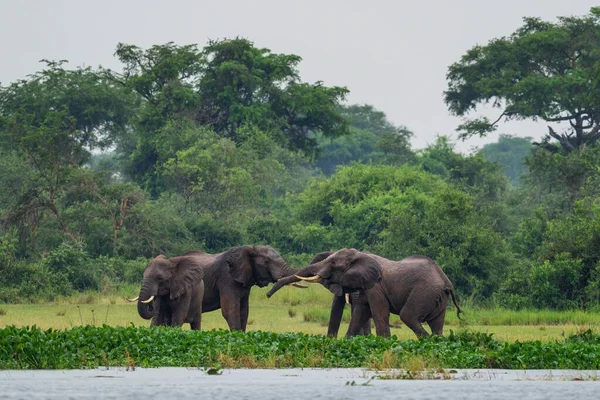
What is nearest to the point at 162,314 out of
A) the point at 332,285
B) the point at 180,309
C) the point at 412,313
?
the point at 180,309

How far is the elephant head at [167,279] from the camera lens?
22734 millimetres

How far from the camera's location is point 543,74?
5706cm

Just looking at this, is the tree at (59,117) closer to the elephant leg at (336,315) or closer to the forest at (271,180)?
the forest at (271,180)

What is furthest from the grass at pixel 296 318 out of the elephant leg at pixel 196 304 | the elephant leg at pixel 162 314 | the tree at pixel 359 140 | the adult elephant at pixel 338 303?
the tree at pixel 359 140

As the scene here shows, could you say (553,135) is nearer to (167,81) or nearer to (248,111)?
(248,111)

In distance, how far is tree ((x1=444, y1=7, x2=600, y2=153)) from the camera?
178 feet

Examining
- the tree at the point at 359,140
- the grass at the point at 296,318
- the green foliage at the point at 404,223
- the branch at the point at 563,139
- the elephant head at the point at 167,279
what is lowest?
the grass at the point at 296,318

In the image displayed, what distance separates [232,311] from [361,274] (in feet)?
9.26

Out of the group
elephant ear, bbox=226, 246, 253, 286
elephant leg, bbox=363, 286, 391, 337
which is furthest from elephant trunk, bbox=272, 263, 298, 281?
elephant leg, bbox=363, 286, 391, 337

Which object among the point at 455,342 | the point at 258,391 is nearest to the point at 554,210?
the point at 455,342

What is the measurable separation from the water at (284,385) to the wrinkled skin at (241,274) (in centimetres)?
710

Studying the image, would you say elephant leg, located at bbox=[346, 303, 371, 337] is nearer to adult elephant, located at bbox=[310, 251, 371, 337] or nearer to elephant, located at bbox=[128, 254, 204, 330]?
adult elephant, located at bbox=[310, 251, 371, 337]

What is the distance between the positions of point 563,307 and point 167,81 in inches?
1132

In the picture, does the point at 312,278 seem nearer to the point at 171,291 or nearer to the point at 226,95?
the point at 171,291
